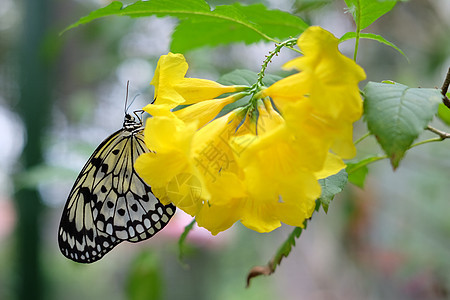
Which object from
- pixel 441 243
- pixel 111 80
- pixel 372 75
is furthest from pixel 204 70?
pixel 441 243

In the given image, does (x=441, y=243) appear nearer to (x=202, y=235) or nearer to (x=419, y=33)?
(x=419, y=33)

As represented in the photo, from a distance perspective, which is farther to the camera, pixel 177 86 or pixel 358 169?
pixel 358 169

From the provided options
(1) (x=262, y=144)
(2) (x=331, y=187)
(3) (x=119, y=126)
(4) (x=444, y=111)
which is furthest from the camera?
(3) (x=119, y=126)

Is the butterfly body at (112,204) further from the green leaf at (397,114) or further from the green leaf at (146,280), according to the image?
the green leaf at (146,280)

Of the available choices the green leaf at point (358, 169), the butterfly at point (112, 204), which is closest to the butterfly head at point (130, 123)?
the butterfly at point (112, 204)

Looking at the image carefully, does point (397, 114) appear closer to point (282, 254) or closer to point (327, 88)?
point (327, 88)

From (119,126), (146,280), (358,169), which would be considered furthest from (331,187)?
(119,126)
